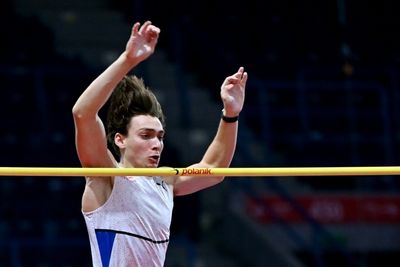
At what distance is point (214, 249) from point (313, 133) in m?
1.89

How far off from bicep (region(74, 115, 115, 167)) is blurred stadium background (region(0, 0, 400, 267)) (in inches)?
228

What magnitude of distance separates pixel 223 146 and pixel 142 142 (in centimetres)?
60

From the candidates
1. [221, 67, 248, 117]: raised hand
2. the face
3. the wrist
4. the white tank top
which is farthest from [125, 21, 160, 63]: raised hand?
the wrist

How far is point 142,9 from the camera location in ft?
44.7

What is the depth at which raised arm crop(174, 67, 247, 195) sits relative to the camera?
552cm

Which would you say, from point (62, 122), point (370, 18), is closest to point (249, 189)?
point (62, 122)

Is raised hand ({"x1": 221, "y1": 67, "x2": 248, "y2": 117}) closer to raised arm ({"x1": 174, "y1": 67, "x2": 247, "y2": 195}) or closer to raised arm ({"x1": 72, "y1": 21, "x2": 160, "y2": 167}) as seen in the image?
→ raised arm ({"x1": 174, "y1": 67, "x2": 247, "y2": 195})

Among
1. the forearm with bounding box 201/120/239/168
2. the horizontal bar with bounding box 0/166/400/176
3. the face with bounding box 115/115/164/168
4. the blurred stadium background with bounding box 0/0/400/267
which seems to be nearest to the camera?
the horizontal bar with bounding box 0/166/400/176

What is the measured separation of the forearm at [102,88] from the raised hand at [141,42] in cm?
5

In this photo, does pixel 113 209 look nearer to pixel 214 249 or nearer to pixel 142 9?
pixel 214 249

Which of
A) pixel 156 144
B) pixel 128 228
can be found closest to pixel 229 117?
pixel 156 144

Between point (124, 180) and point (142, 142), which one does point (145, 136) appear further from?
point (124, 180)

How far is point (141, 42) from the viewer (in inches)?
188

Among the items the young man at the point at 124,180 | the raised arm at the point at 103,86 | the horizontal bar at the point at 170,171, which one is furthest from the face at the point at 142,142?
the raised arm at the point at 103,86
